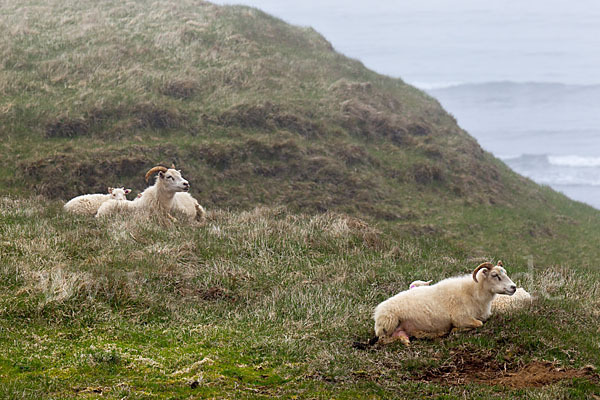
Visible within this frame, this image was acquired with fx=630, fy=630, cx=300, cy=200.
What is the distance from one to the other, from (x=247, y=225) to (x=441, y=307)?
714cm

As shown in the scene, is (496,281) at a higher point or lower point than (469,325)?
higher

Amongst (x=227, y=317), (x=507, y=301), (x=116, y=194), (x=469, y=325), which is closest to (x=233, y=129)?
(x=116, y=194)

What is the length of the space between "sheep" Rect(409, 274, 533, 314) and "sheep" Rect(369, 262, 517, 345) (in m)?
0.57

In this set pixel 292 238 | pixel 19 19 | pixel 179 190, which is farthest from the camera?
pixel 19 19

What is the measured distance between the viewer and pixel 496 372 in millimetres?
7527

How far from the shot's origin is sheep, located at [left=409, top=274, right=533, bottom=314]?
9.70 m

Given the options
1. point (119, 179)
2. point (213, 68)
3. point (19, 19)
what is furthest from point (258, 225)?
point (19, 19)

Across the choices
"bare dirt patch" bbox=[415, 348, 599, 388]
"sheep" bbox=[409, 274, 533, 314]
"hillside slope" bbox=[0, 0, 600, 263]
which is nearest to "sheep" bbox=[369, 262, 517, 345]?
"sheep" bbox=[409, 274, 533, 314]

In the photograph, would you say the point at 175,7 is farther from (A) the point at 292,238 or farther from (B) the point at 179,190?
(A) the point at 292,238

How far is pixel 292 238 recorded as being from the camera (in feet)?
45.3

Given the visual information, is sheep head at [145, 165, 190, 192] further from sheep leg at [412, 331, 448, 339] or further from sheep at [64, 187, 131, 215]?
sheep leg at [412, 331, 448, 339]

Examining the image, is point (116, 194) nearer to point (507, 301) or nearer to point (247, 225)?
point (247, 225)

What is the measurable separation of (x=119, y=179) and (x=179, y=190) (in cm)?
977

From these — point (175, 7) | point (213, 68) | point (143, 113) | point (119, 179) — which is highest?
point (175, 7)
